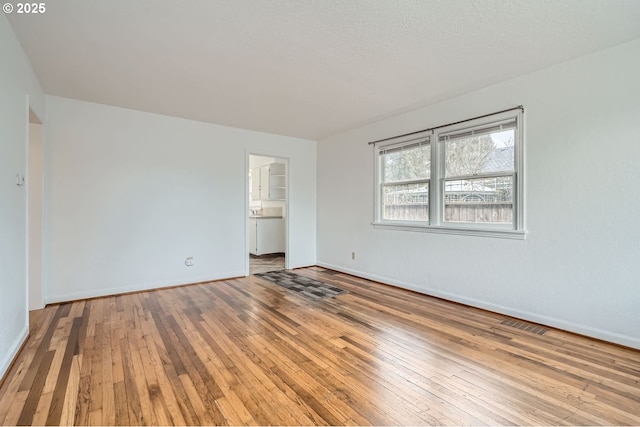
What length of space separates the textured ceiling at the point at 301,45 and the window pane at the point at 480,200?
1.10 metres

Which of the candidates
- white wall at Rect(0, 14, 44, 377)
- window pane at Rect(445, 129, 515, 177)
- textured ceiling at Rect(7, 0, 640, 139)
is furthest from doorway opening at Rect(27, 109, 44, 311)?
window pane at Rect(445, 129, 515, 177)

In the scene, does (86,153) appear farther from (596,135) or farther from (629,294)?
(629,294)

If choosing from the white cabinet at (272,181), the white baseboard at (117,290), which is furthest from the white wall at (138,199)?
the white cabinet at (272,181)

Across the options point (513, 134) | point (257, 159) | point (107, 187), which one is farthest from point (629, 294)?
point (257, 159)

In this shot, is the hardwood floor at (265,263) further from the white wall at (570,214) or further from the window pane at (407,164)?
the white wall at (570,214)

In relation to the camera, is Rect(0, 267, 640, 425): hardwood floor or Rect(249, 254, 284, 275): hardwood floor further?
Rect(249, 254, 284, 275): hardwood floor

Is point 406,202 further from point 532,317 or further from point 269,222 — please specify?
point 269,222

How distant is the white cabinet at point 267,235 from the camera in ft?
22.9

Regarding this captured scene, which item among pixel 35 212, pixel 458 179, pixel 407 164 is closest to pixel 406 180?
pixel 407 164

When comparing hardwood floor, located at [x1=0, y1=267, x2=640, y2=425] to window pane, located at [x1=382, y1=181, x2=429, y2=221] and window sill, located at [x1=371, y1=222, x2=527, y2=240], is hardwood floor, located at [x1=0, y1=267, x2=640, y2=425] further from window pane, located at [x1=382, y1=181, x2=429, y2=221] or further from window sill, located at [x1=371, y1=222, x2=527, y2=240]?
window pane, located at [x1=382, y1=181, x2=429, y2=221]

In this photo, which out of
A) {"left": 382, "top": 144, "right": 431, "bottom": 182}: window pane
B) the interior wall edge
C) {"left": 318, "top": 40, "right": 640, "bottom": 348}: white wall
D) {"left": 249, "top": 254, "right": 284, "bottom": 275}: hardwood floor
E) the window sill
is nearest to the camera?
the interior wall edge

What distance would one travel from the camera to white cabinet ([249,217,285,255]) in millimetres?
6984

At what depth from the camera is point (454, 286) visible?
3.76 m

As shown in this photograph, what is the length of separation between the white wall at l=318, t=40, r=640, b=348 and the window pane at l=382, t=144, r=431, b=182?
0.46m
